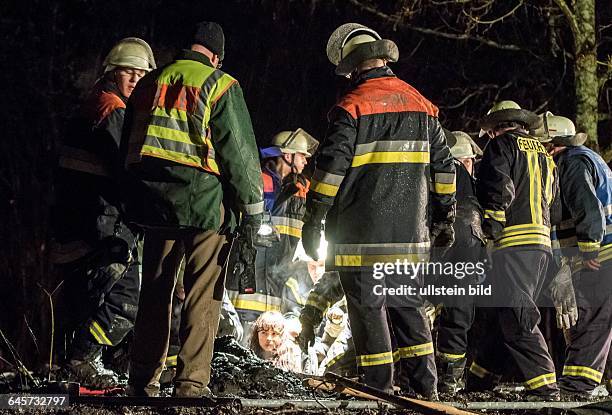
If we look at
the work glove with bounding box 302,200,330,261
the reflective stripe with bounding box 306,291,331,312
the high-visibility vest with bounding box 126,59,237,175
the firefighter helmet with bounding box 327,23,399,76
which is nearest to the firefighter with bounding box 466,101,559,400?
the reflective stripe with bounding box 306,291,331,312

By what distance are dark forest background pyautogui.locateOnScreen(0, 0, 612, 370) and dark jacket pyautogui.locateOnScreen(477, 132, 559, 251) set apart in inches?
200

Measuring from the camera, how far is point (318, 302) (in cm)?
895

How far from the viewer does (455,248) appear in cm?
985

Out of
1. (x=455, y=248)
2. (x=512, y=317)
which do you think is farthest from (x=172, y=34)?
(x=512, y=317)

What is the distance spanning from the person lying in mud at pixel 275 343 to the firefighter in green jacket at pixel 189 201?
3326mm

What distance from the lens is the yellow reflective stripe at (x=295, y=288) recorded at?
1151 cm

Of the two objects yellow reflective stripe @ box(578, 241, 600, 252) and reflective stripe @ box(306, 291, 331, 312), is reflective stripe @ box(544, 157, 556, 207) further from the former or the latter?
reflective stripe @ box(306, 291, 331, 312)

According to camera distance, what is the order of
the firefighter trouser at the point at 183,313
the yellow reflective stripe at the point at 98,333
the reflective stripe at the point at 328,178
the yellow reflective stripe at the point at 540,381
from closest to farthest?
the firefighter trouser at the point at 183,313 → the reflective stripe at the point at 328,178 → the yellow reflective stripe at the point at 98,333 → the yellow reflective stripe at the point at 540,381

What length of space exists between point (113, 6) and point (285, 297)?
9780mm

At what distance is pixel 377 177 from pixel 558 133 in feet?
11.2

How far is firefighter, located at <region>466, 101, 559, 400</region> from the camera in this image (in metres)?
7.98

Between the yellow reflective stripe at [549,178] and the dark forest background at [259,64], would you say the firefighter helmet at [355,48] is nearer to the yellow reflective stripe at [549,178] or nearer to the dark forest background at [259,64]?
the yellow reflective stripe at [549,178]

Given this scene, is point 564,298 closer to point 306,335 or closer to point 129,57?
point 306,335

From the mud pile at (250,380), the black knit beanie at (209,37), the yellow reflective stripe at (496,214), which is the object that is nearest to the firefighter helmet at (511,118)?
the yellow reflective stripe at (496,214)
